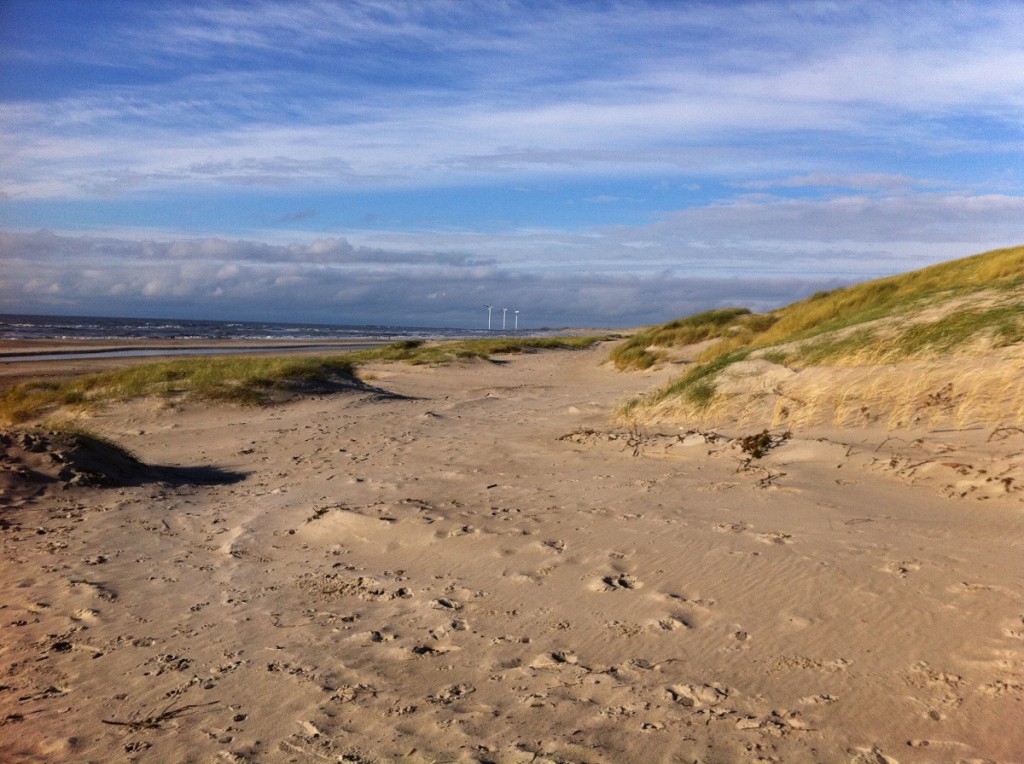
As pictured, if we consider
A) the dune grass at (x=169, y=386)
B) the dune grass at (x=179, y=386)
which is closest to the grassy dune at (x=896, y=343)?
the dune grass at (x=179, y=386)

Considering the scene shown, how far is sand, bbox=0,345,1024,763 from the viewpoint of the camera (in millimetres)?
3637

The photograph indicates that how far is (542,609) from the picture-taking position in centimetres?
509

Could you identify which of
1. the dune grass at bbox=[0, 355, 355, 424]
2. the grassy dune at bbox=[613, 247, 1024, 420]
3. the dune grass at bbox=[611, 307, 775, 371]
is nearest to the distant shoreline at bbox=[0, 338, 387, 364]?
the dune grass at bbox=[0, 355, 355, 424]

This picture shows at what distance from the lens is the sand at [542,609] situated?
143 inches

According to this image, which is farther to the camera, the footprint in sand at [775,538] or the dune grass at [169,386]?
the dune grass at [169,386]

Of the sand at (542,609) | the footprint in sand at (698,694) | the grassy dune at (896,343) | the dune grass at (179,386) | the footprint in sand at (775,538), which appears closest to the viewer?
the sand at (542,609)

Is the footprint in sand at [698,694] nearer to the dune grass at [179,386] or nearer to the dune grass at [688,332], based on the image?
the dune grass at [179,386]

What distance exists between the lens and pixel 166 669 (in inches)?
174

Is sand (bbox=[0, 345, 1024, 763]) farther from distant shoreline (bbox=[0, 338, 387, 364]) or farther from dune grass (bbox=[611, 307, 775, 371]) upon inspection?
distant shoreline (bbox=[0, 338, 387, 364])

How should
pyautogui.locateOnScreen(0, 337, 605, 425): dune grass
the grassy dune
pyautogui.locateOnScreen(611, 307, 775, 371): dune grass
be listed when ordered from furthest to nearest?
pyautogui.locateOnScreen(611, 307, 775, 371): dune grass, pyautogui.locateOnScreen(0, 337, 605, 425): dune grass, the grassy dune

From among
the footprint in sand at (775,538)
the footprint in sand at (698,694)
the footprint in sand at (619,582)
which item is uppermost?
the footprint in sand at (775,538)

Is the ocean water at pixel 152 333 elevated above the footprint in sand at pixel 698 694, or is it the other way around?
the footprint in sand at pixel 698 694

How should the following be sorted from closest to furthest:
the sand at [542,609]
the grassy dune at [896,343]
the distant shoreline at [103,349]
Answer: the sand at [542,609] < the grassy dune at [896,343] < the distant shoreline at [103,349]

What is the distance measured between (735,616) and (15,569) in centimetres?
512
